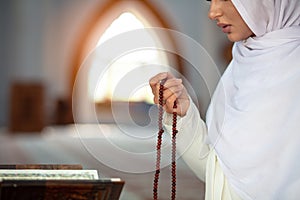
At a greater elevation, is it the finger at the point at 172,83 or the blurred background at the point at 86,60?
the finger at the point at 172,83

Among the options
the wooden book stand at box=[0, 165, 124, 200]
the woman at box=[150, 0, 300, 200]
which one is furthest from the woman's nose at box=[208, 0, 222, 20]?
the wooden book stand at box=[0, 165, 124, 200]

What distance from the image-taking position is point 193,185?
254 inches

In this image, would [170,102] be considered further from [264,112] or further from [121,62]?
[121,62]

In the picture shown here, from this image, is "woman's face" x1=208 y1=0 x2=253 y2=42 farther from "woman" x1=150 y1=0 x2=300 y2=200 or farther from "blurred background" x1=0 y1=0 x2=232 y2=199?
"blurred background" x1=0 y1=0 x2=232 y2=199

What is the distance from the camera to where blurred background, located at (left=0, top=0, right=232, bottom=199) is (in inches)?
460

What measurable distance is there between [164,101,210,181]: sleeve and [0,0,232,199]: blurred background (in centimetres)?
882

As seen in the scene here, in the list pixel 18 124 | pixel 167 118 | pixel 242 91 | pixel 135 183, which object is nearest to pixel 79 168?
pixel 167 118

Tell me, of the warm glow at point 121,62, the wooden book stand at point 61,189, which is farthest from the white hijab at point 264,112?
the warm glow at point 121,62

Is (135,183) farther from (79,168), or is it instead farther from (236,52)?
(79,168)

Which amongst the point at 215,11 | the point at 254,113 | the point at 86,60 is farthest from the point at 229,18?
the point at 86,60

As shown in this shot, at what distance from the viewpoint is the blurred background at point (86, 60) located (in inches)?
460

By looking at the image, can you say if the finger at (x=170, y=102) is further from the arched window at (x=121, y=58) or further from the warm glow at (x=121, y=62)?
the warm glow at (x=121, y=62)

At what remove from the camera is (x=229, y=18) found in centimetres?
192

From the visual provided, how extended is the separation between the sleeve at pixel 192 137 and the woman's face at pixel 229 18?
0.76 ft
